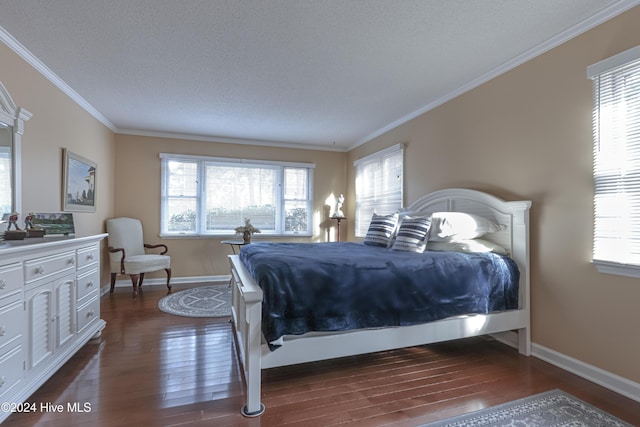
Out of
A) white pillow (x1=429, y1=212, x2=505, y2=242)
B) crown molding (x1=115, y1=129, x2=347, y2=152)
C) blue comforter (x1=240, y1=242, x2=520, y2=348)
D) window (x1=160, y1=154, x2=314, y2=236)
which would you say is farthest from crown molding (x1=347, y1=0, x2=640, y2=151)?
window (x1=160, y1=154, x2=314, y2=236)

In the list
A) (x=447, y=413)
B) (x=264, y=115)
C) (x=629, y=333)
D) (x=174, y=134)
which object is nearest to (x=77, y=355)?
(x=447, y=413)

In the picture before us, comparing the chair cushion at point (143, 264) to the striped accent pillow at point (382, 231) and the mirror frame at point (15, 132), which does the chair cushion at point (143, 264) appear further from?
the striped accent pillow at point (382, 231)

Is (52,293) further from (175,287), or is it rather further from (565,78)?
(565,78)

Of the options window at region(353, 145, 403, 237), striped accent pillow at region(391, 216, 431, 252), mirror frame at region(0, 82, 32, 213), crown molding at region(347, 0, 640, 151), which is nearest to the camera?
crown molding at region(347, 0, 640, 151)

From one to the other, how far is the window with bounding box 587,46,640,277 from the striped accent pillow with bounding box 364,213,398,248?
1630 mm

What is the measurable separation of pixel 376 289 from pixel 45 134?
3.31 m

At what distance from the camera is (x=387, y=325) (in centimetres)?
204

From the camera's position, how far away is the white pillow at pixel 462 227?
265 centimetres

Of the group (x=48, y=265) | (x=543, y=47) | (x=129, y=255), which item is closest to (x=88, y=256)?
(x=48, y=265)

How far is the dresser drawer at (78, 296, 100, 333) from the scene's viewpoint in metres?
2.45

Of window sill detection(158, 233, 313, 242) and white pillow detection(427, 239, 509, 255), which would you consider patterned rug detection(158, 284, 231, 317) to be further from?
white pillow detection(427, 239, 509, 255)

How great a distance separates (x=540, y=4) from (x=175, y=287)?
525cm

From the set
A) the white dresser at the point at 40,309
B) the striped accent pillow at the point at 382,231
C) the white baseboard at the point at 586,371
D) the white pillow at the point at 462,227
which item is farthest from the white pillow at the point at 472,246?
the white dresser at the point at 40,309

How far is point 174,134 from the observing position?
198 inches
